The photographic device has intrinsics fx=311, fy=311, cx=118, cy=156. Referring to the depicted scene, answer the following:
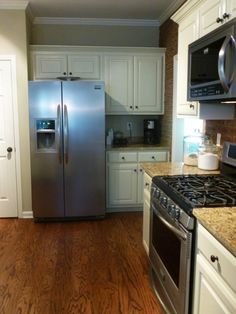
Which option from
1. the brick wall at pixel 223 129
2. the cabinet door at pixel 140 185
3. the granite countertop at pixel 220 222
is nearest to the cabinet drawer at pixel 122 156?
the cabinet door at pixel 140 185

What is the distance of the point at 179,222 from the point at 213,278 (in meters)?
0.41

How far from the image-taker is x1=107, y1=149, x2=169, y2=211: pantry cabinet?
407 cm

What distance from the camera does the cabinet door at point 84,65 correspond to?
4.07 m

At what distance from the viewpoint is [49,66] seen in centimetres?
405

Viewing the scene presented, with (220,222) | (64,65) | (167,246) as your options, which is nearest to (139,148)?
(64,65)

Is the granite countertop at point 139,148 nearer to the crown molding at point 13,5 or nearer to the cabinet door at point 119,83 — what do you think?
the cabinet door at point 119,83

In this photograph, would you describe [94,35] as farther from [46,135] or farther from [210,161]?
[210,161]

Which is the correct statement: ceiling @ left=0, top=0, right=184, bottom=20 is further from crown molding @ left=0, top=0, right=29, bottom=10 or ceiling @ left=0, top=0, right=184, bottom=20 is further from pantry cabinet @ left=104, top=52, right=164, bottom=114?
pantry cabinet @ left=104, top=52, right=164, bottom=114

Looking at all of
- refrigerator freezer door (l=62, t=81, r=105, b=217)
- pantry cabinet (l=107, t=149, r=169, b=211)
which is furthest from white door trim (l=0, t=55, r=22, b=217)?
pantry cabinet (l=107, t=149, r=169, b=211)

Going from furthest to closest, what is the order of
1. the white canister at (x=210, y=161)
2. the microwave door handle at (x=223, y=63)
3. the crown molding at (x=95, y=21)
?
the crown molding at (x=95, y=21)
the white canister at (x=210, y=161)
the microwave door handle at (x=223, y=63)

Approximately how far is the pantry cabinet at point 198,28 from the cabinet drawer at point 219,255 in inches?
43.8

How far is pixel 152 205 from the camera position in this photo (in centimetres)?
236

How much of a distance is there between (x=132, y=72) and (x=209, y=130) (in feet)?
5.61

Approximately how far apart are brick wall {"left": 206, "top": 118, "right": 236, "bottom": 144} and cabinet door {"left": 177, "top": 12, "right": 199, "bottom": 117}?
0.96 ft
